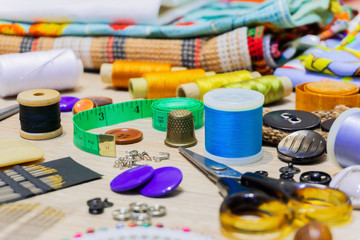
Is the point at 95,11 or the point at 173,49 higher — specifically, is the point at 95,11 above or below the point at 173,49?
above

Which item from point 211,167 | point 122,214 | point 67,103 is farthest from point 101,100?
point 122,214

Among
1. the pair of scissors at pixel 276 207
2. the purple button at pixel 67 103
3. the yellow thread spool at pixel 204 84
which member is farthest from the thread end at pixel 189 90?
the pair of scissors at pixel 276 207

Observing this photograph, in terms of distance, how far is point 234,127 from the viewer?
108 centimetres

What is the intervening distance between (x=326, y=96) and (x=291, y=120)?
0.19m

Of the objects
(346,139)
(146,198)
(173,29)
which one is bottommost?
(146,198)

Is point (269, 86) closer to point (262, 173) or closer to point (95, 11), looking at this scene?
point (262, 173)

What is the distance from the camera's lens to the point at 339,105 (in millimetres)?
1367

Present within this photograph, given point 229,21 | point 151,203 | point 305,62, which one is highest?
point 229,21

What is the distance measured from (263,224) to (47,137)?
2.36ft

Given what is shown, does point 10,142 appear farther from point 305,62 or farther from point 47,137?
point 305,62

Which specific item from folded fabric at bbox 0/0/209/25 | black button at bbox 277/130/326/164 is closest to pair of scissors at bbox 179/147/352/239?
black button at bbox 277/130/326/164

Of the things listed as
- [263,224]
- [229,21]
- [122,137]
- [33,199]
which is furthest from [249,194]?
[229,21]

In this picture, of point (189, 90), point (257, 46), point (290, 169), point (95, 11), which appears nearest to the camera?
point (290, 169)

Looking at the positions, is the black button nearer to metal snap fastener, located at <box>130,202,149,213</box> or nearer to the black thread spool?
metal snap fastener, located at <box>130,202,149,213</box>
